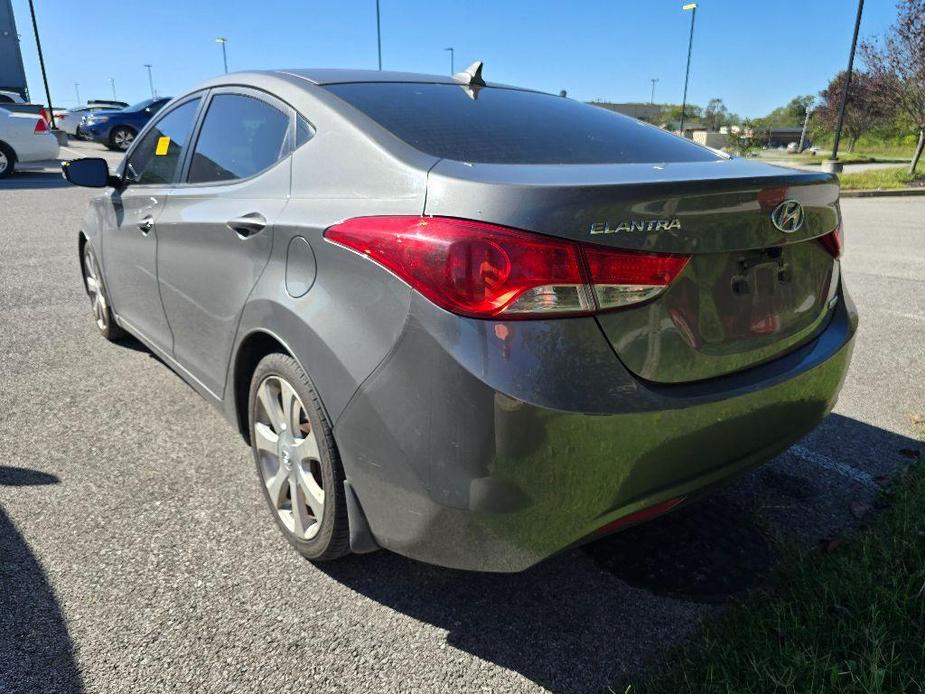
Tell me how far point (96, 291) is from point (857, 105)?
32301mm

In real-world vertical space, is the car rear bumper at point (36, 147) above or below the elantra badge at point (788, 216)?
below

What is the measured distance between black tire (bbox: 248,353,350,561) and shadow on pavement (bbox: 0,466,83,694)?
74 centimetres

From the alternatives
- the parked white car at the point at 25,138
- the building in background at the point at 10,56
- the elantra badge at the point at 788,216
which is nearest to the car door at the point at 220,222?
the elantra badge at the point at 788,216

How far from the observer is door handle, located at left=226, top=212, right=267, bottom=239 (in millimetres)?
→ 2340

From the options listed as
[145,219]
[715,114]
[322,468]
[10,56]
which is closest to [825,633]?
[322,468]

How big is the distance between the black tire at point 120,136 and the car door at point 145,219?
20000mm

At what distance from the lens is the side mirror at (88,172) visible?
3.62 m

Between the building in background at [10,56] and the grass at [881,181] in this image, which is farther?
Answer: the building in background at [10,56]

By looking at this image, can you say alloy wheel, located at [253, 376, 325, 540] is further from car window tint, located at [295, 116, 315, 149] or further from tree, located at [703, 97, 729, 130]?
tree, located at [703, 97, 729, 130]

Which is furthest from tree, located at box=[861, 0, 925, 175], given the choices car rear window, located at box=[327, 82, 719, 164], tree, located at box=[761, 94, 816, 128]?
tree, located at box=[761, 94, 816, 128]

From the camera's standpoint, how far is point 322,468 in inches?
84.0

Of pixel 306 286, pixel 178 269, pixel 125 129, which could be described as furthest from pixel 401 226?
pixel 125 129

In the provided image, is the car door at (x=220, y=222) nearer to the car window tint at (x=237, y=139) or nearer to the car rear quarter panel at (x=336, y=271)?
the car window tint at (x=237, y=139)

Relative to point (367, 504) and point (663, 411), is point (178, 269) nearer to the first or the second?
point (367, 504)
